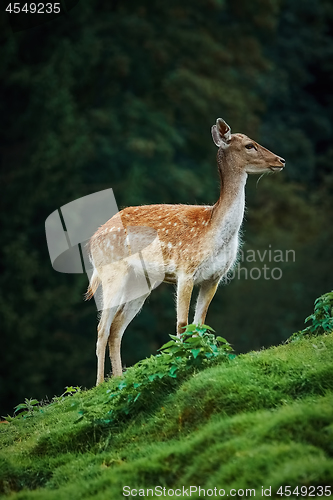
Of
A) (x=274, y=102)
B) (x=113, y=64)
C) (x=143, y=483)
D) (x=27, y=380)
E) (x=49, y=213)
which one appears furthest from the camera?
(x=274, y=102)

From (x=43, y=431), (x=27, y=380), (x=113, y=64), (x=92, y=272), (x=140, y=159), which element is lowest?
(x=27, y=380)

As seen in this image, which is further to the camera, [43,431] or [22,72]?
[22,72]

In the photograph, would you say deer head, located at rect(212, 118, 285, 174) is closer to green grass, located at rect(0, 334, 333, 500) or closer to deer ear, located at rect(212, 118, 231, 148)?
deer ear, located at rect(212, 118, 231, 148)

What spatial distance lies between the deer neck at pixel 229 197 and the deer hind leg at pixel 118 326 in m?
1.40

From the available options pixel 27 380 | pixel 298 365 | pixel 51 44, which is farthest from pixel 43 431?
pixel 51 44

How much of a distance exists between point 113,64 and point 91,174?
3.29 metres

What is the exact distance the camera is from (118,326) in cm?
853

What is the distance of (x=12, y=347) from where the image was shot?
19.0 m

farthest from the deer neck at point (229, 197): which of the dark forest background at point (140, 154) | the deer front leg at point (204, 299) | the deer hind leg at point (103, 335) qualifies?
the dark forest background at point (140, 154)

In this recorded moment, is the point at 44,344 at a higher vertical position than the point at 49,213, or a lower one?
lower

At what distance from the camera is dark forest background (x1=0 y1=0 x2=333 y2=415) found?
1944cm

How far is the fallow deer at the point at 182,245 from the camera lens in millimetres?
7891

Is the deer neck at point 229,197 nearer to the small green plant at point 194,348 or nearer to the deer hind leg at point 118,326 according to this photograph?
the deer hind leg at point 118,326

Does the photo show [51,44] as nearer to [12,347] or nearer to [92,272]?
[12,347]
